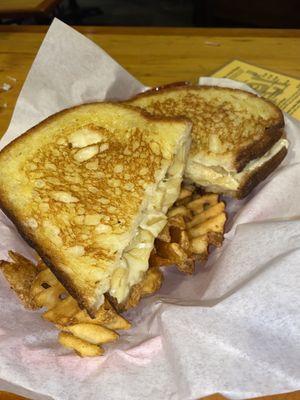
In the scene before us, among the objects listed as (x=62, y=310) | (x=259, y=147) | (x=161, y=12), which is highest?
(x=259, y=147)

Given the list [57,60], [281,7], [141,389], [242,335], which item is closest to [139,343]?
Result: [141,389]

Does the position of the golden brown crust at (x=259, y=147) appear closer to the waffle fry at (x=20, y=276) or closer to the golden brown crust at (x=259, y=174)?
the golden brown crust at (x=259, y=174)

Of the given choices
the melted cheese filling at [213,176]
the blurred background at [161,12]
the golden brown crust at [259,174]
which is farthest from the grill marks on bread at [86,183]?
the blurred background at [161,12]

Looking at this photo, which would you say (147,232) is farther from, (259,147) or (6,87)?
(6,87)

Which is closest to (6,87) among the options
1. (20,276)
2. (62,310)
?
(20,276)

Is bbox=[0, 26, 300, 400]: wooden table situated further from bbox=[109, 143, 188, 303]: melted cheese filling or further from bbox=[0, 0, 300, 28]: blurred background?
bbox=[109, 143, 188, 303]: melted cheese filling

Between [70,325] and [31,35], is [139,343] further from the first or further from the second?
[31,35]
